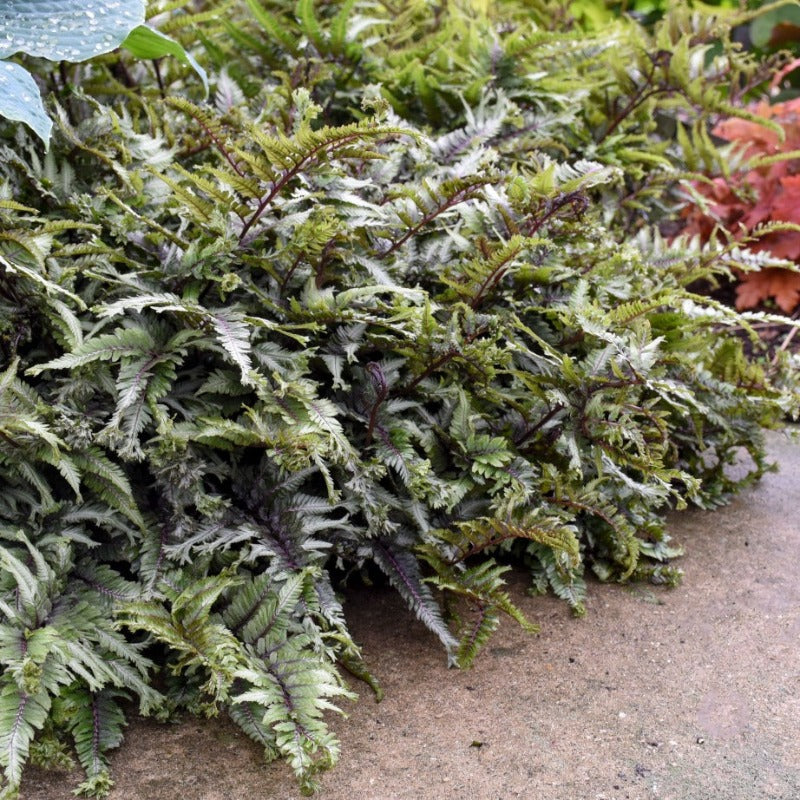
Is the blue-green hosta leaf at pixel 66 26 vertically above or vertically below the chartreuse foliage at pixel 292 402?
above

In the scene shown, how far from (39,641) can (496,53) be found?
89.5 inches

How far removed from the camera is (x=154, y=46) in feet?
7.39

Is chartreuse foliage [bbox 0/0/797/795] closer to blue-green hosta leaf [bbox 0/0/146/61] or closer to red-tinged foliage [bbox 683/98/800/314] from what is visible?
blue-green hosta leaf [bbox 0/0/146/61]

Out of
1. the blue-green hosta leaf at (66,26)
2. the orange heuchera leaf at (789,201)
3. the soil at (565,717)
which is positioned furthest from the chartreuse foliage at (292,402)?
the orange heuchera leaf at (789,201)

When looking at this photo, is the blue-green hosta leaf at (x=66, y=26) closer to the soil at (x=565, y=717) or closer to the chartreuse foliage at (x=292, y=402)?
the chartreuse foliage at (x=292, y=402)

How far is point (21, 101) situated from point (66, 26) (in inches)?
12.5

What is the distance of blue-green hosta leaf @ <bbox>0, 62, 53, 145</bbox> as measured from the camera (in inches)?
63.6

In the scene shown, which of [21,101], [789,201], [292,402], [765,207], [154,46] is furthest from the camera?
[765,207]

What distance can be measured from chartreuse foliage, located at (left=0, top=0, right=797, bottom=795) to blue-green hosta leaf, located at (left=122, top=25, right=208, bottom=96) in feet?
0.52

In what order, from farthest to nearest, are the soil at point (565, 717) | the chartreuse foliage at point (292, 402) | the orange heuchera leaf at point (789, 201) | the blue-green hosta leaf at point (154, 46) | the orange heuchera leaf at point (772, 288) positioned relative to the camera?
1. the orange heuchera leaf at point (772, 288)
2. the orange heuchera leaf at point (789, 201)
3. the blue-green hosta leaf at point (154, 46)
4. the chartreuse foliage at point (292, 402)
5. the soil at point (565, 717)

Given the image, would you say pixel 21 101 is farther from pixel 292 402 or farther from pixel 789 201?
pixel 789 201

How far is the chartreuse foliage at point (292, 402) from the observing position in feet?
5.41

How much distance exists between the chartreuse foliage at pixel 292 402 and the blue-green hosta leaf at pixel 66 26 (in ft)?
0.66

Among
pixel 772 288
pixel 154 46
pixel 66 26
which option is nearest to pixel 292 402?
pixel 66 26
